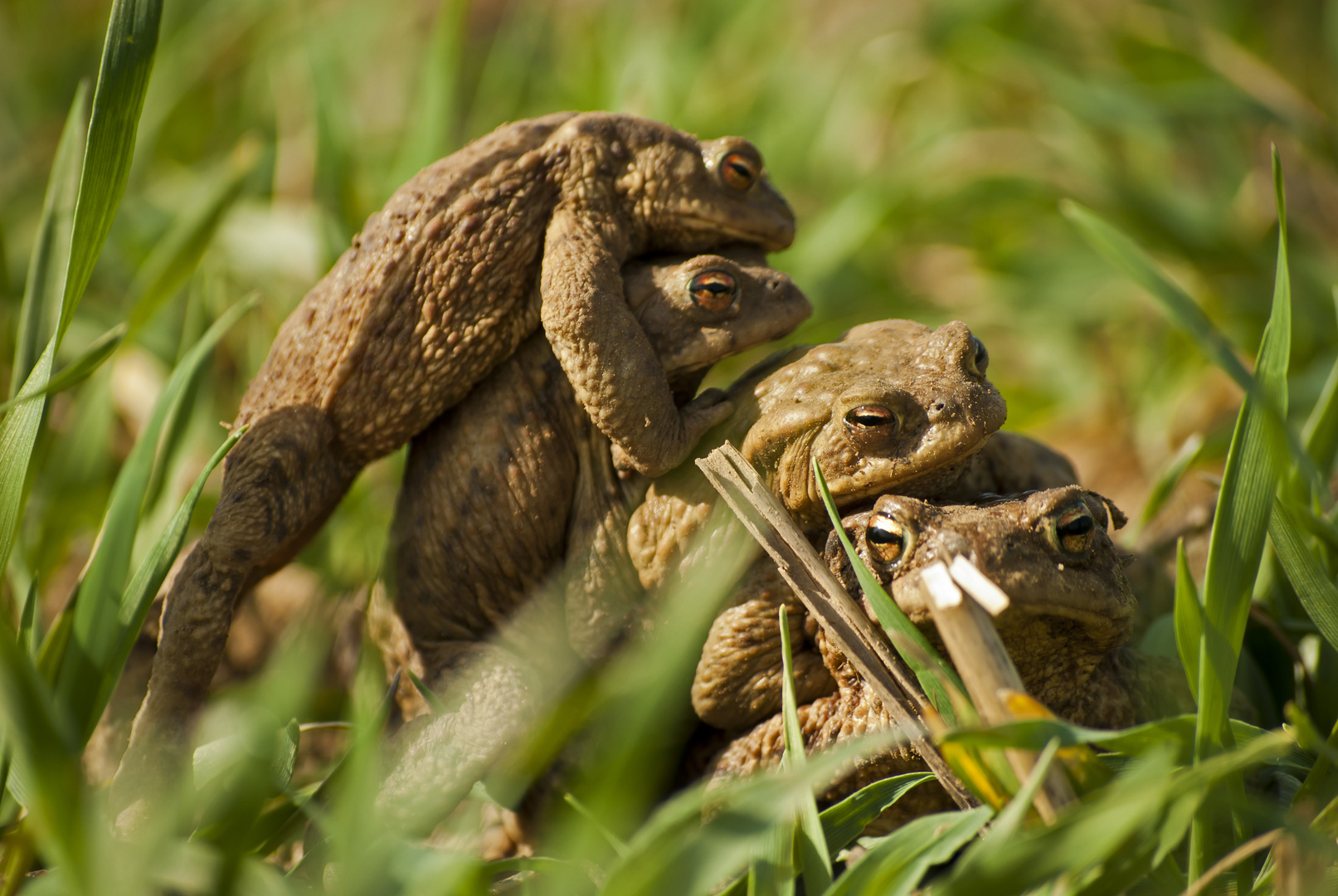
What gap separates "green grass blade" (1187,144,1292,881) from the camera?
167 centimetres

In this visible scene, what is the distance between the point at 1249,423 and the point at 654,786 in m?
1.34

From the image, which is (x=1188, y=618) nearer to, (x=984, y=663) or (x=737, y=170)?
(x=984, y=663)

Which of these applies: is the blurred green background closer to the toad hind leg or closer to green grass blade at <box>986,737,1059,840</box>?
the toad hind leg

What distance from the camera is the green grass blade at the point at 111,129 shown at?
202 cm

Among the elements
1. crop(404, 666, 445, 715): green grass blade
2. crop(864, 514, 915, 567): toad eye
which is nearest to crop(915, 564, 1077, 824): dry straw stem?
crop(864, 514, 915, 567): toad eye

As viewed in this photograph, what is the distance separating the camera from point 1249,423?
1.88 m

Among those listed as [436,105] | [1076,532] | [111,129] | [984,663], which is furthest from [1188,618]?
[436,105]

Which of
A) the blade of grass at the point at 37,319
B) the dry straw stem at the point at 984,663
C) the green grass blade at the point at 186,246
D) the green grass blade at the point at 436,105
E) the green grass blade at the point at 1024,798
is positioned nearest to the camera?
the green grass blade at the point at 1024,798

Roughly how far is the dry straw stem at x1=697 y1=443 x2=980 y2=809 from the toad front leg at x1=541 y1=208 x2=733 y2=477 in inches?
5.6

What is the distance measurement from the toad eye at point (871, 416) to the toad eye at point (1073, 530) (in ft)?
1.15

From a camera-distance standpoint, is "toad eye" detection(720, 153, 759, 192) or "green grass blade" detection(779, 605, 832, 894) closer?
"green grass blade" detection(779, 605, 832, 894)

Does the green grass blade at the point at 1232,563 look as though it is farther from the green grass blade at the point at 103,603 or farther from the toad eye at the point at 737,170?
the green grass blade at the point at 103,603

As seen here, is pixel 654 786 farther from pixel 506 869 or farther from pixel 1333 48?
pixel 1333 48

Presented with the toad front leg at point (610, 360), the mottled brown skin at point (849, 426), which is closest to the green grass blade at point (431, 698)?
the mottled brown skin at point (849, 426)
